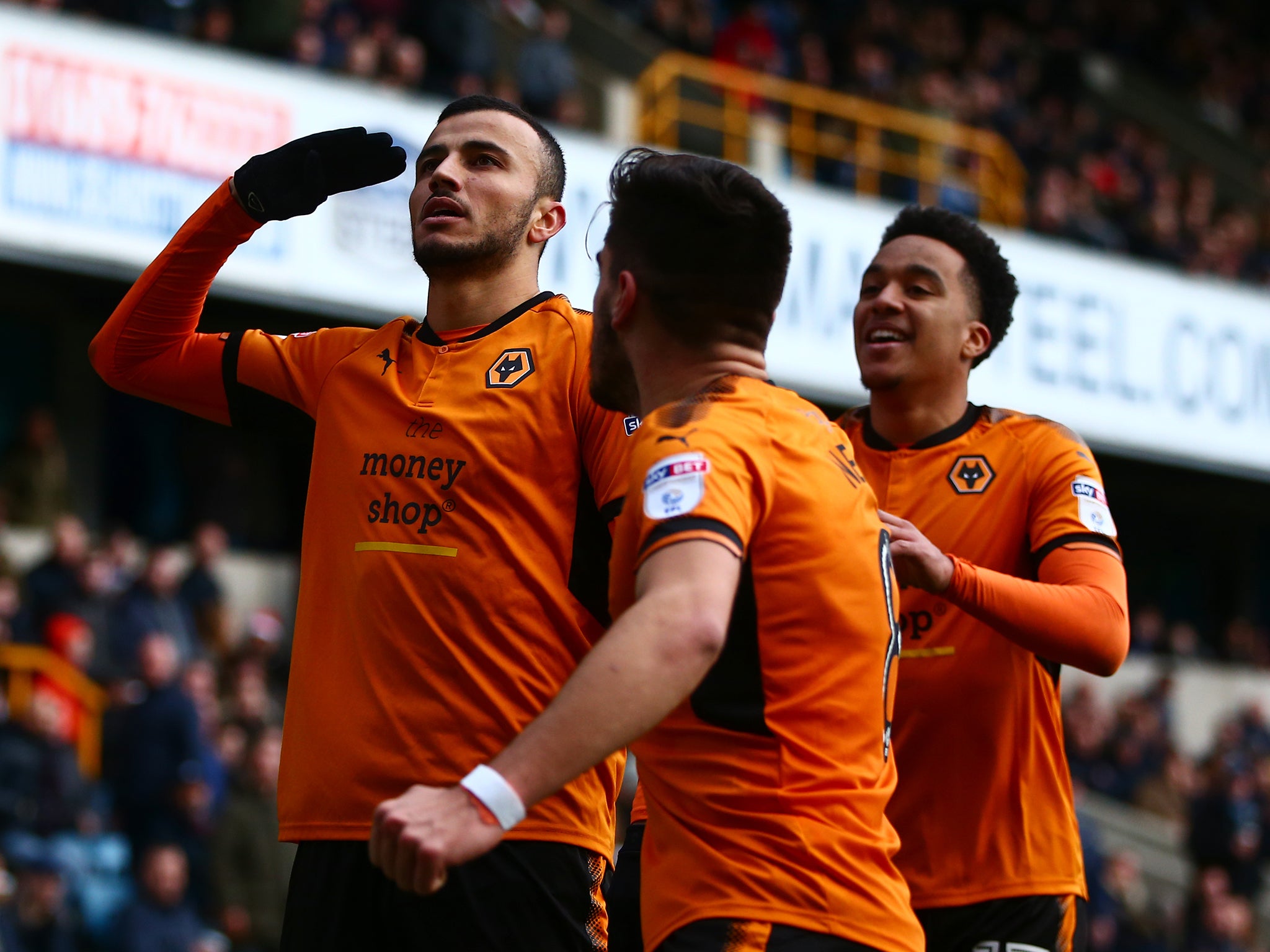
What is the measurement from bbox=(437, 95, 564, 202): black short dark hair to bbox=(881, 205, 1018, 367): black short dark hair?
3.02 feet

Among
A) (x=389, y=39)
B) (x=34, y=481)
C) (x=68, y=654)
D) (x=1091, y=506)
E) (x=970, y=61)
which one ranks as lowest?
(x=68, y=654)

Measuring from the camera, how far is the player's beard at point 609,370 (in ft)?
10.8

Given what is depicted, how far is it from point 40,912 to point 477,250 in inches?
258

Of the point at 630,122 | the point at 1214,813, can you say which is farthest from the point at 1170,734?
the point at 630,122

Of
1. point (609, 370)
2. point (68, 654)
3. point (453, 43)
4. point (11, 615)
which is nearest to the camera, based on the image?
point (609, 370)

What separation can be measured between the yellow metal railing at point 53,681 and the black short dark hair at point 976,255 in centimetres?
771

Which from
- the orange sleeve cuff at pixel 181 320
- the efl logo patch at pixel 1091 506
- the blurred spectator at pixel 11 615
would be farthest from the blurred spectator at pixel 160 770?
the efl logo patch at pixel 1091 506

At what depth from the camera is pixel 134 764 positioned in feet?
34.1

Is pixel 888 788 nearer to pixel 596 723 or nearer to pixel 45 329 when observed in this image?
pixel 596 723

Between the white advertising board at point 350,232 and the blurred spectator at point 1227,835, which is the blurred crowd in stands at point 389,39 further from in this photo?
the blurred spectator at point 1227,835

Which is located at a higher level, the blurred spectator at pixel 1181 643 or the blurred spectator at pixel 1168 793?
the blurred spectator at pixel 1181 643

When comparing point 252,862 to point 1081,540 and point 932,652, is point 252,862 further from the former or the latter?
point 1081,540

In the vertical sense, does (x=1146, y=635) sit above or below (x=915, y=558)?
below

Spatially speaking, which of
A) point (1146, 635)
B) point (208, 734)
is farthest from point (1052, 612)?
point (1146, 635)
